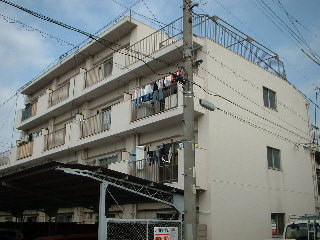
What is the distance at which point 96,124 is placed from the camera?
63.8 ft

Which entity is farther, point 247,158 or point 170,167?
point 247,158

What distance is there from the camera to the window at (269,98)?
61.3 feet

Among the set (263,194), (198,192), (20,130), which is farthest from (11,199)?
(20,130)

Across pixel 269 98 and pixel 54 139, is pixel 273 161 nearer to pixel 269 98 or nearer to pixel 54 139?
pixel 269 98

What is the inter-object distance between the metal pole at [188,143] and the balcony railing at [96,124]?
348 inches

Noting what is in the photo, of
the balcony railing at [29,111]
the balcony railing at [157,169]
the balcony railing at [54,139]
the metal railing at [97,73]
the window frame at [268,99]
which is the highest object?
the metal railing at [97,73]

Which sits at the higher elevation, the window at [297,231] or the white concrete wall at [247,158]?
the white concrete wall at [247,158]

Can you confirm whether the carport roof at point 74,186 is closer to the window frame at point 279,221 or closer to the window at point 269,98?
the window frame at point 279,221

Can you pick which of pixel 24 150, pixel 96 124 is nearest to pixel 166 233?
pixel 96 124

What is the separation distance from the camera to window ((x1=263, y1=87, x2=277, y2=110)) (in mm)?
18672

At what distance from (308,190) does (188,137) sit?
1328cm

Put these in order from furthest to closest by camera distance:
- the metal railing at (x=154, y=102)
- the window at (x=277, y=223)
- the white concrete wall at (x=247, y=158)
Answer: the window at (x=277, y=223) < the metal railing at (x=154, y=102) < the white concrete wall at (x=247, y=158)

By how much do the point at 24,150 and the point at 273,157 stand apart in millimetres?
16860

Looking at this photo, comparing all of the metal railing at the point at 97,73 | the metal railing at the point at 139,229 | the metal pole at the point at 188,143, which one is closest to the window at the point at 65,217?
the metal railing at the point at 97,73
